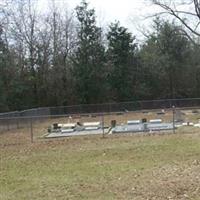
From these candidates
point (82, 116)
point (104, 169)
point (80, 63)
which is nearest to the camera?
point (104, 169)

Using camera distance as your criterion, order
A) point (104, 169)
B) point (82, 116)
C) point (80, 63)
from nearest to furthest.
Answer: point (104, 169), point (82, 116), point (80, 63)

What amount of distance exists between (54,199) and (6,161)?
7.39m

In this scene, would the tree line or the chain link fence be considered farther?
the tree line

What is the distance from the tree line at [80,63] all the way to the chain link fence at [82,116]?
26.7 ft

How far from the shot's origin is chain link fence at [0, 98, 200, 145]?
28.5 metres

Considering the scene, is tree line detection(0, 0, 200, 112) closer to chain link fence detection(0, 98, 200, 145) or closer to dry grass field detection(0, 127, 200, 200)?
chain link fence detection(0, 98, 200, 145)

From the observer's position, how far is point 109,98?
61.2 meters

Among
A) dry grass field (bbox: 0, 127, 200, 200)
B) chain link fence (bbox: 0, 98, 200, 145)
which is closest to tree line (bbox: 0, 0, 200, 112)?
chain link fence (bbox: 0, 98, 200, 145)

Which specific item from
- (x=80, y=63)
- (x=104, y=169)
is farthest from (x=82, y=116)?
(x=104, y=169)

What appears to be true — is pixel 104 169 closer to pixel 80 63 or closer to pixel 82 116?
pixel 82 116

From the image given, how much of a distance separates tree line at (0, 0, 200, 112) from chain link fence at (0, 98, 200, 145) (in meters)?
8.14

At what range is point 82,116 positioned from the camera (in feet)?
145

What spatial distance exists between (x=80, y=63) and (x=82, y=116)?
50.8 feet

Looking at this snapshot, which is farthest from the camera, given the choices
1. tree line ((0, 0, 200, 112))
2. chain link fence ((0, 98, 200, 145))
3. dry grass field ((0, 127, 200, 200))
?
tree line ((0, 0, 200, 112))
